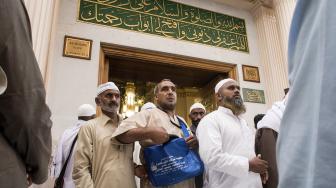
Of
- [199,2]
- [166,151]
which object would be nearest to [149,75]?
[199,2]

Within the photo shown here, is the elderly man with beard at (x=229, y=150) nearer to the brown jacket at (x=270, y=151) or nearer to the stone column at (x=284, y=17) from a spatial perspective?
the brown jacket at (x=270, y=151)

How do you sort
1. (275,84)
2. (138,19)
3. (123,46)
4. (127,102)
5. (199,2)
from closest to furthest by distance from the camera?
(123,46) < (138,19) < (275,84) < (199,2) < (127,102)

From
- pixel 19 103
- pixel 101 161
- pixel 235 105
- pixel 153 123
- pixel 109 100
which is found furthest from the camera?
pixel 109 100

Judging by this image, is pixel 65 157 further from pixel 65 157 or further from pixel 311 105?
pixel 311 105

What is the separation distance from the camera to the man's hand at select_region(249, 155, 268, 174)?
1.71 m

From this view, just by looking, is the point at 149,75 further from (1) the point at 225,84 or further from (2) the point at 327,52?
(2) the point at 327,52

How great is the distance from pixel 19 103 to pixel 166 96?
1.59 meters

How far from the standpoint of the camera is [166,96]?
2314 millimetres

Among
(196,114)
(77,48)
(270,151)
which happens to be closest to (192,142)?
(270,151)

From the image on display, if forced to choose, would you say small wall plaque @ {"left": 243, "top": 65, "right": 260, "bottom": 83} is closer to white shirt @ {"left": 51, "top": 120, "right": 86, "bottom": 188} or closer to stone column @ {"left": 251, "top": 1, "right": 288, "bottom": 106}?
stone column @ {"left": 251, "top": 1, "right": 288, "bottom": 106}

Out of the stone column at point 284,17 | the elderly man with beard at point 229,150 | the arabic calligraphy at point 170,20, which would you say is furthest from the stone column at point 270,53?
the elderly man with beard at point 229,150

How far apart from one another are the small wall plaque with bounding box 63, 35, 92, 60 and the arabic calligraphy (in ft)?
1.48

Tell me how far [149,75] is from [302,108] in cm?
554

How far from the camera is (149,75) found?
5.89 m
